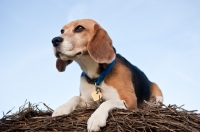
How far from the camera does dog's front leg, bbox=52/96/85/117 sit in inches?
153

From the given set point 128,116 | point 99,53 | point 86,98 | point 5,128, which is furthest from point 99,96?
point 5,128

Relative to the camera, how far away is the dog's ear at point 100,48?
14.4 ft

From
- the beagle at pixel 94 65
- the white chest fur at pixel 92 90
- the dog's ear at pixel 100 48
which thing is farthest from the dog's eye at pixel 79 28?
the white chest fur at pixel 92 90

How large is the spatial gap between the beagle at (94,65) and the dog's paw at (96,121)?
576 millimetres

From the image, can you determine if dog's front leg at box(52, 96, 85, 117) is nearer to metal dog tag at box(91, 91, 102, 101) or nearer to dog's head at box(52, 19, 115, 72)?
metal dog tag at box(91, 91, 102, 101)

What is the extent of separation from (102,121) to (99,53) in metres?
1.15

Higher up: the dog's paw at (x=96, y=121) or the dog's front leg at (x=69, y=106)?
the dog's front leg at (x=69, y=106)

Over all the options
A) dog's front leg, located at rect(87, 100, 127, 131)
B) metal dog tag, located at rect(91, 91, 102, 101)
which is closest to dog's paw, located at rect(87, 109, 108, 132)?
dog's front leg, located at rect(87, 100, 127, 131)

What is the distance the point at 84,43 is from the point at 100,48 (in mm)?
212

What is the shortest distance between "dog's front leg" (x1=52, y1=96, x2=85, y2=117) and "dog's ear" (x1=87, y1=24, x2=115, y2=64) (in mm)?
582

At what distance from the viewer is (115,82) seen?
4590mm

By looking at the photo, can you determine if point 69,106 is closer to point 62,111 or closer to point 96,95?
point 62,111

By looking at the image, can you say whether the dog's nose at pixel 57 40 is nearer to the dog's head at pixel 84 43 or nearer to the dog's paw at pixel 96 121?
the dog's head at pixel 84 43

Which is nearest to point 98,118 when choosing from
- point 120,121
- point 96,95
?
point 120,121
